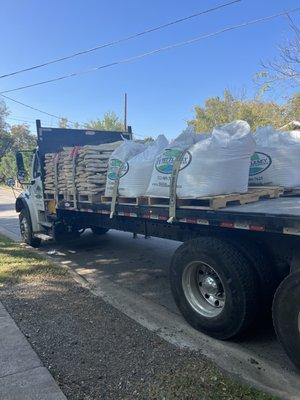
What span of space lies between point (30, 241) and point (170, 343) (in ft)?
19.2

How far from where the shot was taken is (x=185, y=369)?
129 inches

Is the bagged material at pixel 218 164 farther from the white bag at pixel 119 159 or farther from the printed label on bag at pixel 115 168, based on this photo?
the white bag at pixel 119 159

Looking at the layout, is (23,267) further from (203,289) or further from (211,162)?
(211,162)

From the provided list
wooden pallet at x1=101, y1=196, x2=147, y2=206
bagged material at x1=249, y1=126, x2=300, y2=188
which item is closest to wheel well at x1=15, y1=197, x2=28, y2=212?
wooden pallet at x1=101, y1=196, x2=147, y2=206

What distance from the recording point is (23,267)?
6.64m

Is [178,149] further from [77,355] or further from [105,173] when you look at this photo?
[77,355]

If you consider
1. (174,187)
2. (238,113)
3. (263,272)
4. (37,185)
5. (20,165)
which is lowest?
(263,272)

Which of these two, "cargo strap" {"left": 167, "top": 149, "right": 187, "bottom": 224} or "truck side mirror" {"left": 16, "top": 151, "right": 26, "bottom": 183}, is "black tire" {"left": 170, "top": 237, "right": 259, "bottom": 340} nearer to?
"cargo strap" {"left": 167, "top": 149, "right": 187, "bottom": 224}

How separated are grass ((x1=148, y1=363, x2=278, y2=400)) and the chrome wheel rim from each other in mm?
872

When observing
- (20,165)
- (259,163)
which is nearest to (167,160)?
(259,163)

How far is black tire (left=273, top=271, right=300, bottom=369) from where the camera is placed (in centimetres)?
308

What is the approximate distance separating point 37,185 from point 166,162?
14.8ft

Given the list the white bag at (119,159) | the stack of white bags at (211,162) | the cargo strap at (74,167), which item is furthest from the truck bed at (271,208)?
the cargo strap at (74,167)

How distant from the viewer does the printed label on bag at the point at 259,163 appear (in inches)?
193
